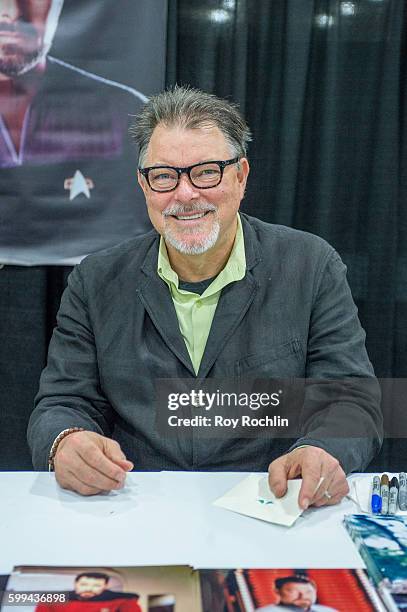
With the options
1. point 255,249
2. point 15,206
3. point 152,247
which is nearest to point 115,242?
point 15,206

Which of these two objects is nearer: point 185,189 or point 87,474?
point 87,474

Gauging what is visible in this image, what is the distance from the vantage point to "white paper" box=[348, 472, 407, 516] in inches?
40.6

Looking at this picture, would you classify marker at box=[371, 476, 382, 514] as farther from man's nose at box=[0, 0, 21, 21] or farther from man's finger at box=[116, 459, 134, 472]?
man's nose at box=[0, 0, 21, 21]

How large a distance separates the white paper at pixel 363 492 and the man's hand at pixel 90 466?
0.36 m

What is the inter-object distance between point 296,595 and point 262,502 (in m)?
0.28

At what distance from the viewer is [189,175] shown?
4.32 ft

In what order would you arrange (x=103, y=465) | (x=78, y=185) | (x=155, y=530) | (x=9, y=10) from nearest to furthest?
(x=155, y=530) → (x=103, y=465) → (x=9, y=10) → (x=78, y=185)

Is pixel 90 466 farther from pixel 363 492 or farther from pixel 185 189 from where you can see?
→ pixel 185 189

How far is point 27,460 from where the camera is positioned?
7.32ft

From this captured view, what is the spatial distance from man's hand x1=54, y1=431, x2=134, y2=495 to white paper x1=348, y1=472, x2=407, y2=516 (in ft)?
1.20

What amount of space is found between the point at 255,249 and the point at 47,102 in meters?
0.93

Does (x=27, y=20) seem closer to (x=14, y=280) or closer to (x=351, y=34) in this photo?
(x=14, y=280)

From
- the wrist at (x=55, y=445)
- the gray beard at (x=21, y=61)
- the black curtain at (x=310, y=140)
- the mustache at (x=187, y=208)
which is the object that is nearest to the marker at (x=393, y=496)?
the wrist at (x=55, y=445)

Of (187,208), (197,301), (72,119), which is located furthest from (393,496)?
(72,119)
